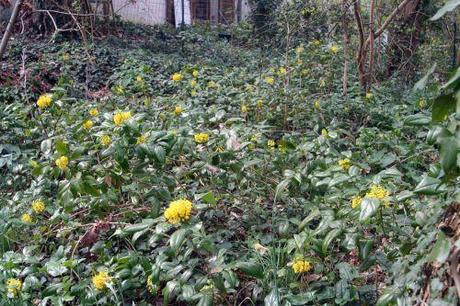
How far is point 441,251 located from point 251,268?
2.85 feet

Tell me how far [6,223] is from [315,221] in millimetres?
1495

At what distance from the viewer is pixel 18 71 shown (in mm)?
6805

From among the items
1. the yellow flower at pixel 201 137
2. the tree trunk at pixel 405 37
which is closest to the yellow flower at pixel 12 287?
the yellow flower at pixel 201 137

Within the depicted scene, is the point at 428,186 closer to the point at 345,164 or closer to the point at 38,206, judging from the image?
the point at 345,164

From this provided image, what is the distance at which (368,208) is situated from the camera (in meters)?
1.89

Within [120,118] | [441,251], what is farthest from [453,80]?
[120,118]

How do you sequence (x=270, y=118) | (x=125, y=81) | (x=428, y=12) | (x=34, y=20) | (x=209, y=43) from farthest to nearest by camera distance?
1. (x=209, y=43)
2. (x=34, y=20)
3. (x=428, y=12)
4. (x=125, y=81)
5. (x=270, y=118)

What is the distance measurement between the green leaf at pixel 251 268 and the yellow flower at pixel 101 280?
0.55m

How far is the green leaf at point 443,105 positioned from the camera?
1.33 metres

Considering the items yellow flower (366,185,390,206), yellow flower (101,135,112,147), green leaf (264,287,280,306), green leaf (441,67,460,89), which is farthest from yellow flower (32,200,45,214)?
green leaf (441,67,460,89)

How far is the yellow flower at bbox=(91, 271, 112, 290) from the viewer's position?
2.22 m

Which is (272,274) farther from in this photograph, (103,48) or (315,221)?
(103,48)

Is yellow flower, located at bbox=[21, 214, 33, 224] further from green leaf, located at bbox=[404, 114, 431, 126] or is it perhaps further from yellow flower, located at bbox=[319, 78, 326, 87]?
yellow flower, located at bbox=[319, 78, 326, 87]

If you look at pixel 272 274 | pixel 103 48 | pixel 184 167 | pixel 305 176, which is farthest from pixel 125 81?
pixel 272 274
